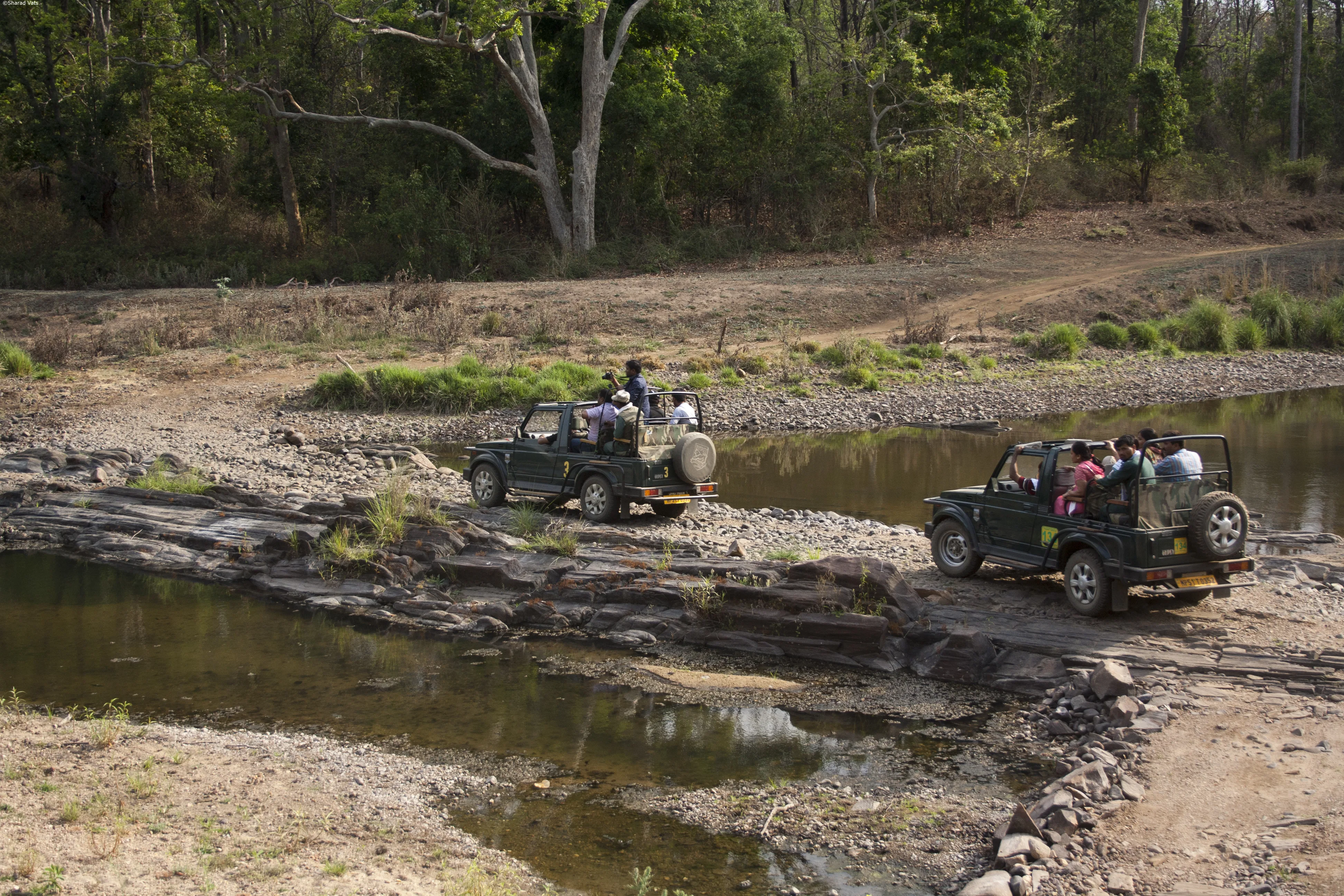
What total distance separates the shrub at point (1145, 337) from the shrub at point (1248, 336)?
236cm

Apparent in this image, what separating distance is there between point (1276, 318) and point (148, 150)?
39227 millimetres

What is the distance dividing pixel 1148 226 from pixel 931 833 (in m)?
38.8

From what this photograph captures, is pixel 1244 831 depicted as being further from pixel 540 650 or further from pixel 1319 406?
pixel 1319 406

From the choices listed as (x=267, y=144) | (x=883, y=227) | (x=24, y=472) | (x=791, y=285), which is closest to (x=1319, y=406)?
(x=791, y=285)

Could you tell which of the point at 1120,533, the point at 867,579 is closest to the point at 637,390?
the point at 867,579

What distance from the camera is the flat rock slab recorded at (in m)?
9.58

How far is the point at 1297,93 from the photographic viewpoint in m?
48.2

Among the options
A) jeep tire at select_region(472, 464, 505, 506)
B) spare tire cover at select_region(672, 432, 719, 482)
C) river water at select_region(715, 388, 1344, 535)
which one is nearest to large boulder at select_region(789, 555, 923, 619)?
spare tire cover at select_region(672, 432, 719, 482)

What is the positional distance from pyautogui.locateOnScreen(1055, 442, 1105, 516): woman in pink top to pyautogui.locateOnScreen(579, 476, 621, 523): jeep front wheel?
5.67m

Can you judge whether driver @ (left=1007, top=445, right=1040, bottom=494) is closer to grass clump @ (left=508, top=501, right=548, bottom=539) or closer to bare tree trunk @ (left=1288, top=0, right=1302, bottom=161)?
grass clump @ (left=508, top=501, right=548, bottom=539)

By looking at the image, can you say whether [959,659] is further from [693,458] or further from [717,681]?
[693,458]

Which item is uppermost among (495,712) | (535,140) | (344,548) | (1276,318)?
(535,140)

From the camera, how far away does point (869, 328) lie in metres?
31.8

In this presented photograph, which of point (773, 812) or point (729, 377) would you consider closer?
point (773, 812)
